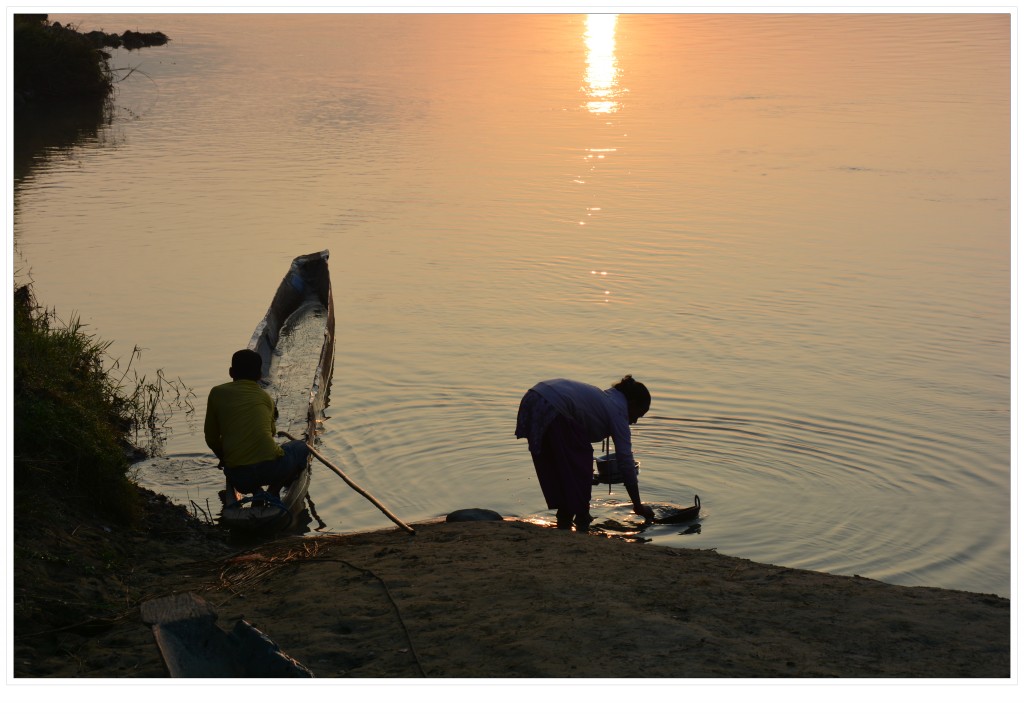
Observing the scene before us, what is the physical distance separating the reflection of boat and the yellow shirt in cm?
27

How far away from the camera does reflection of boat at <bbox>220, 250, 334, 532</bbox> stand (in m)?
6.68

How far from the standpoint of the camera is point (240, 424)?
671 cm

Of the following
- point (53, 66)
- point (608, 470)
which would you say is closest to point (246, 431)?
point (608, 470)

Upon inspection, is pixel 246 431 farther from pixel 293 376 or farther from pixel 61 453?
pixel 293 376

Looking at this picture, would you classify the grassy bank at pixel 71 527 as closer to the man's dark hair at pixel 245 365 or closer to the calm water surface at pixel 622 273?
the man's dark hair at pixel 245 365

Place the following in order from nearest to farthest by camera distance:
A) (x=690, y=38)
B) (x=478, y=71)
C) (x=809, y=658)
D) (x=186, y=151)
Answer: (x=809, y=658) < (x=186, y=151) < (x=478, y=71) < (x=690, y=38)

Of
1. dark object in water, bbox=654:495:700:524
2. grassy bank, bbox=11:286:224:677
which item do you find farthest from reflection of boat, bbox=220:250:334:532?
dark object in water, bbox=654:495:700:524

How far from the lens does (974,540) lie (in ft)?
24.1

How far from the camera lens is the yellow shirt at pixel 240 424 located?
6711 millimetres

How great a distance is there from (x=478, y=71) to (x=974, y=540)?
1002 inches

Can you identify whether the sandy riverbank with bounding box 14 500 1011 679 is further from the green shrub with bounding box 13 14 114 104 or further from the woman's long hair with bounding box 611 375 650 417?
the green shrub with bounding box 13 14 114 104

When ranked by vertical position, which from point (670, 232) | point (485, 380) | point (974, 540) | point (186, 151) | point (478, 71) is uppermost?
point (478, 71)

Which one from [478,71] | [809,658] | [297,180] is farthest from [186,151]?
[809,658]

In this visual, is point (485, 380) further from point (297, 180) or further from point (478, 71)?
point (478, 71)
